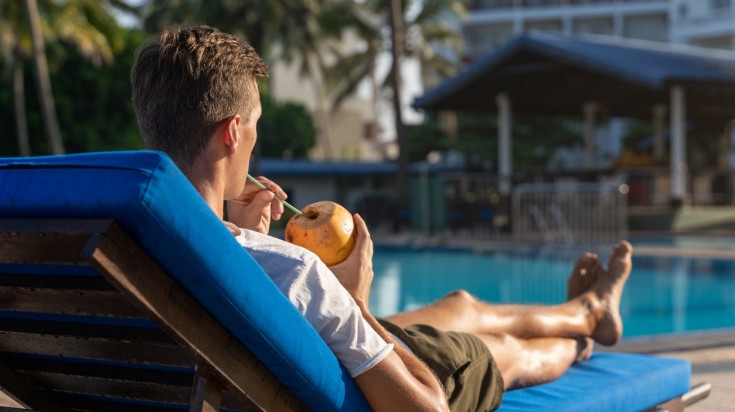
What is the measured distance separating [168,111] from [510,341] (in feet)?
5.86

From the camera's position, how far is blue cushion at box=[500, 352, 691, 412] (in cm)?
292

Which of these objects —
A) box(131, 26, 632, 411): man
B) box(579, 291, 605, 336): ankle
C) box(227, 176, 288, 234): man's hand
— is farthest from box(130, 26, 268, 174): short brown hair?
box(579, 291, 605, 336): ankle

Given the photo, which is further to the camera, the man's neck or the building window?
the building window

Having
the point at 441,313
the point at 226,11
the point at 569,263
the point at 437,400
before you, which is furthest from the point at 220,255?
the point at 226,11

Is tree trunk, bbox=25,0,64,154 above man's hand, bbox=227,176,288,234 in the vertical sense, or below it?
above

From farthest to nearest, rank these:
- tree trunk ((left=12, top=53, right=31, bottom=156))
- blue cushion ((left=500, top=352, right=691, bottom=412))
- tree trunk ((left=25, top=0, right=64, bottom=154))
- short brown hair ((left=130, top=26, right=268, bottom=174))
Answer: tree trunk ((left=12, top=53, right=31, bottom=156)) < tree trunk ((left=25, top=0, right=64, bottom=154)) < blue cushion ((left=500, top=352, right=691, bottom=412)) < short brown hair ((left=130, top=26, right=268, bottom=174))

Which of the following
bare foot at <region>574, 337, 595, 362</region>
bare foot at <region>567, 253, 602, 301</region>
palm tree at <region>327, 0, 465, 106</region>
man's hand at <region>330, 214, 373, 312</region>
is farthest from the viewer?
palm tree at <region>327, 0, 465, 106</region>

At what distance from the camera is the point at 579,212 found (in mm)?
17594

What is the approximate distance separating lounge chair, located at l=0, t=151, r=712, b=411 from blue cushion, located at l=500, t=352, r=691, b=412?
1.11 metres

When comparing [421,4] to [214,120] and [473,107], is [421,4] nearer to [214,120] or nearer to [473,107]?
[473,107]

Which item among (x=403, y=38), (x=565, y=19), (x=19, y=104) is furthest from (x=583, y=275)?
(x=565, y=19)

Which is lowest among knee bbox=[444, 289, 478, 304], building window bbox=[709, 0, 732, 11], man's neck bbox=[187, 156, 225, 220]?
knee bbox=[444, 289, 478, 304]

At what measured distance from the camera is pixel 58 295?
68.7 inches

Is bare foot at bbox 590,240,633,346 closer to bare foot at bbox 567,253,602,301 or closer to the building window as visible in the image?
bare foot at bbox 567,253,602,301
